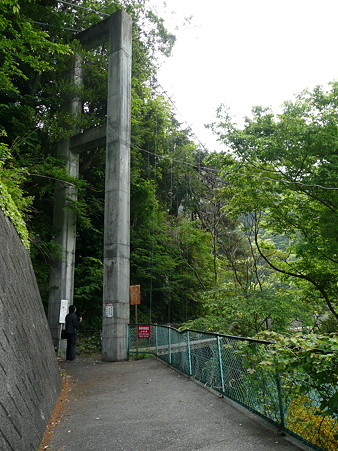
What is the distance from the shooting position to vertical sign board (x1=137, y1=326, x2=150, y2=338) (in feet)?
34.3

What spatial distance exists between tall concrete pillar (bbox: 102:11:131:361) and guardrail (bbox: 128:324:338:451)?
368 cm

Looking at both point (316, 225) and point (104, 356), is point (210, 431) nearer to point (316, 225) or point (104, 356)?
point (104, 356)

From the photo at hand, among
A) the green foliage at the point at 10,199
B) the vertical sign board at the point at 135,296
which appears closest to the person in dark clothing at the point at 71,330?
the vertical sign board at the point at 135,296

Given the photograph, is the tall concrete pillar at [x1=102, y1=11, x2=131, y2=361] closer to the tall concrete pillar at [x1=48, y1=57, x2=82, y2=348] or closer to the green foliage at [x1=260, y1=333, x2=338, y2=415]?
the tall concrete pillar at [x1=48, y1=57, x2=82, y2=348]

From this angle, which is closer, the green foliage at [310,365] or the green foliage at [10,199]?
the green foliage at [310,365]

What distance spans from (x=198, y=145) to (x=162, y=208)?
17.1ft

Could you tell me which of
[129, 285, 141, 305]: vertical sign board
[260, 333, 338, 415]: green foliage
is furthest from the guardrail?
[129, 285, 141, 305]: vertical sign board

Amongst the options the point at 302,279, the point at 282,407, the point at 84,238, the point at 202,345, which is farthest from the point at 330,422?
the point at 84,238

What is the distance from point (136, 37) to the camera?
19000 mm

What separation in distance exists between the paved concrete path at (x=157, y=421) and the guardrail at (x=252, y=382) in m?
0.18

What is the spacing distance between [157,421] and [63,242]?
9924mm

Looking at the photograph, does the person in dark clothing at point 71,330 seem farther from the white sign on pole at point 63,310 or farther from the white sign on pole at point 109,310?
the white sign on pole at point 63,310

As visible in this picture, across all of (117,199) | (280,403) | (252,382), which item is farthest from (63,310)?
(280,403)

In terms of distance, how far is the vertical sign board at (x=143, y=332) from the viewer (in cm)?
1047
